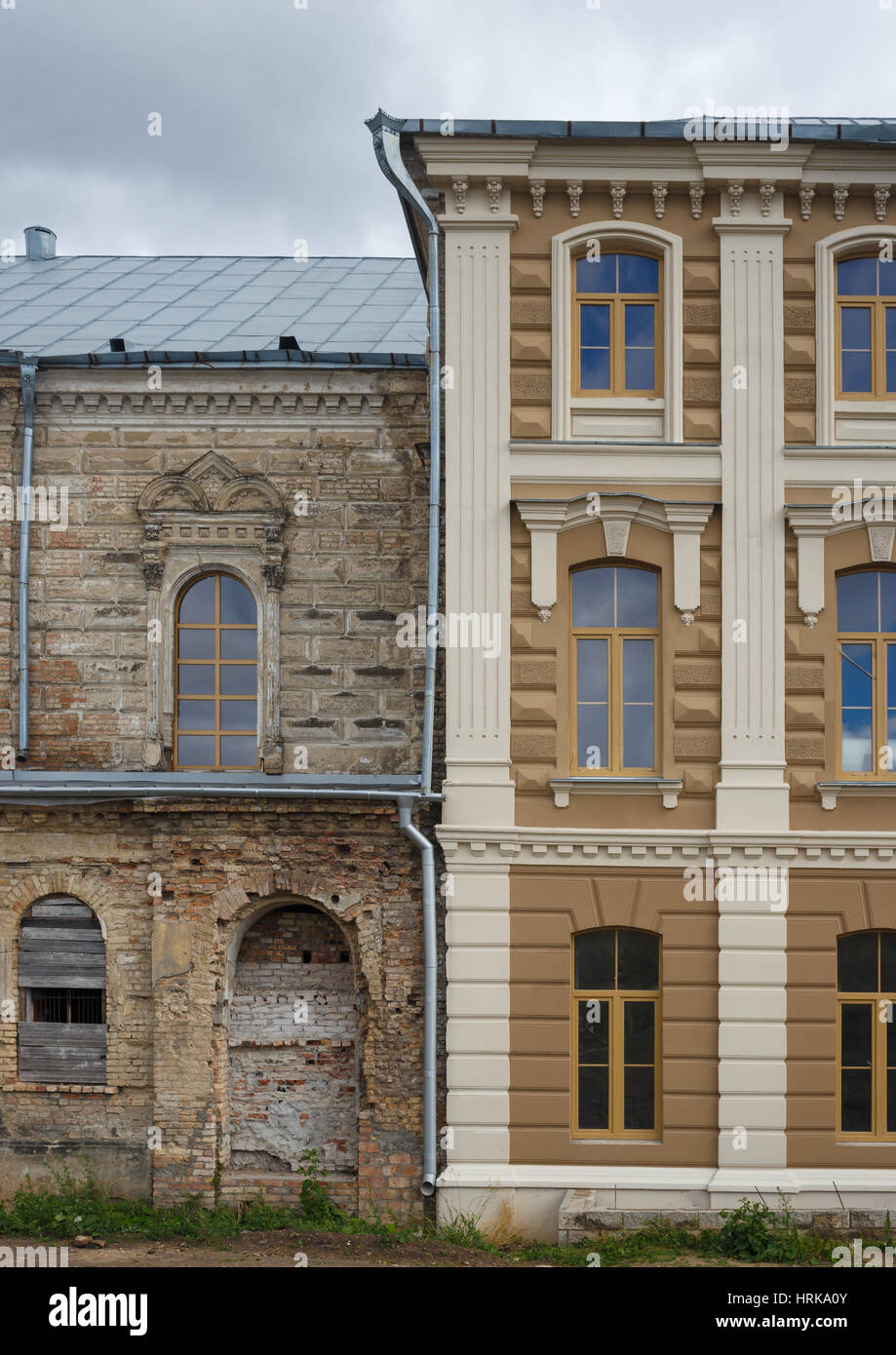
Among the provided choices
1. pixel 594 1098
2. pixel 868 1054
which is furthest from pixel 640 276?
pixel 594 1098

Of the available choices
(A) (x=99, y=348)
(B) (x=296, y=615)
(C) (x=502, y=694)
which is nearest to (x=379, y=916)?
(C) (x=502, y=694)

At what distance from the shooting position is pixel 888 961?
490 inches

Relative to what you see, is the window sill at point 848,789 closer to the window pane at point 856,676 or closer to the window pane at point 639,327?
the window pane at point 856,676

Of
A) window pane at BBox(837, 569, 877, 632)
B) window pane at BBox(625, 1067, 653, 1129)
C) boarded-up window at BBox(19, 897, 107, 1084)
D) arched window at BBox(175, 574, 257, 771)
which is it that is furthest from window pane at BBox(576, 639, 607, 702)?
boarded-up window at BBox(19, 897, 107, 1084)

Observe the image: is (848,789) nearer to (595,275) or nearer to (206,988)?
(595,275)

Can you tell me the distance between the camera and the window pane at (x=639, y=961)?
12469 millimetres

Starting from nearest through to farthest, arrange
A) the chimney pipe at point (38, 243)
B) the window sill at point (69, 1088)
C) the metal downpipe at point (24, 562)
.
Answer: the window sill at point (69, 1088) → the metal downpipe at point (24, 562) → the chimney pipe at point (38, 243)

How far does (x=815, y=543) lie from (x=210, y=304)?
900 centimetres

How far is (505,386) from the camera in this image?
41.4ft

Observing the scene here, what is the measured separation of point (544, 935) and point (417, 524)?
15.7 feet

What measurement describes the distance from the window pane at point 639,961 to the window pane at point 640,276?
22.7 feet

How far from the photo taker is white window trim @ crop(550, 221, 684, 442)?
12617 millimetres

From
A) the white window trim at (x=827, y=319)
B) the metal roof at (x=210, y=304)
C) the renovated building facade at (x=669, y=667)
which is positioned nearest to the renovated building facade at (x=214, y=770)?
the metal roof at (x=210, y=304)

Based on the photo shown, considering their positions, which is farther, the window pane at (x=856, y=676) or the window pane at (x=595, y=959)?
the window pane at (x=856, y=676)
